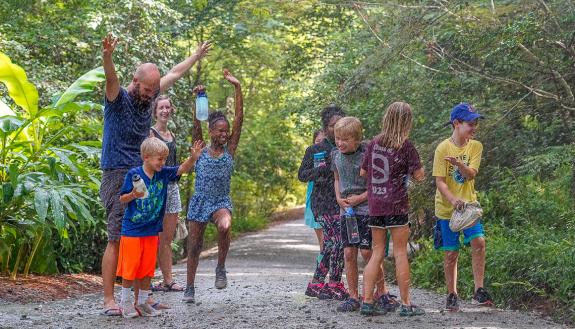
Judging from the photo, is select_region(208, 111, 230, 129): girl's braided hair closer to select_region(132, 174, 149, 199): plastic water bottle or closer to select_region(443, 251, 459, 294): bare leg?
select_region(132, 174, 149, 199): plastic water bottle

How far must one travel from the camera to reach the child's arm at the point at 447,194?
8359 millimetres

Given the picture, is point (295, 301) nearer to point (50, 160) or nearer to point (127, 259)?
point (127, 259)

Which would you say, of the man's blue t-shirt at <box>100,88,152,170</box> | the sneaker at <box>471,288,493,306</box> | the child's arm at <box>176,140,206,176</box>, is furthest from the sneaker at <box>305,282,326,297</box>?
the man's blue t-shirt at <box>100,88,152,170</box>

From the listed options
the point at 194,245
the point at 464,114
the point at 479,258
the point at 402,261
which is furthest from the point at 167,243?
the point at 464,114

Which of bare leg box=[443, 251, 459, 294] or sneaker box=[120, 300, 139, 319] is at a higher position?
bare leg box=[443, 251, 459, 294]

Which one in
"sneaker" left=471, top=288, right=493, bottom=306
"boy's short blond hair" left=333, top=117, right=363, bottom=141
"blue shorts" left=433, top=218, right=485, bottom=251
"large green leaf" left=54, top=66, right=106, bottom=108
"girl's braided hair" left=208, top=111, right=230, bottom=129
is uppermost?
"large green leaf" left=54, top=66, right=106, bottom=108

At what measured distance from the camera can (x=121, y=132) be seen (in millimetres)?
8305

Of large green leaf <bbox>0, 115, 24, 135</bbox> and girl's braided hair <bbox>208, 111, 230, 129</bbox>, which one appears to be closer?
girl's braided hair <bbox>208, 111, 230, 129</bbox>

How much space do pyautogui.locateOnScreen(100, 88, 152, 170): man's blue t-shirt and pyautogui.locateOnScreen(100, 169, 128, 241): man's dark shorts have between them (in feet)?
0.23

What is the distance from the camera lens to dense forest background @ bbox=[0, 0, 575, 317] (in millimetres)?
9891

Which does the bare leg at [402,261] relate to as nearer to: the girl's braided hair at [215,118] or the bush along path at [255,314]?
the bush along path at [255,314]

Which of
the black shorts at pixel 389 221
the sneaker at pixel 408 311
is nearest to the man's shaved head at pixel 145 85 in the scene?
the black shorts at pixel 389 221

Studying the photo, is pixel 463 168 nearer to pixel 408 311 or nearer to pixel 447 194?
pixel 447 194

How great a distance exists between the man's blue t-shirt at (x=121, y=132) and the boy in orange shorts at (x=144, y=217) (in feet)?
0.86
